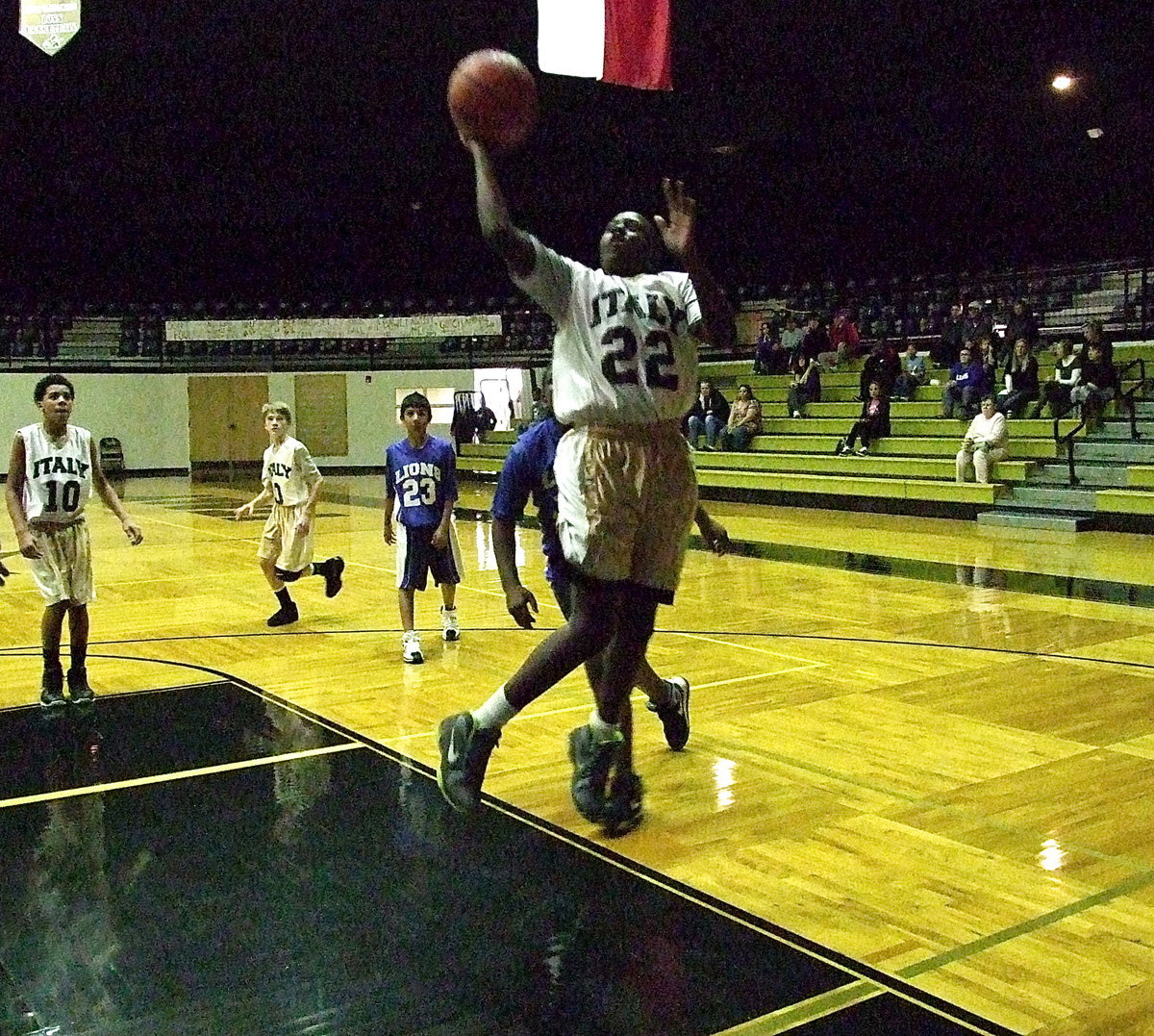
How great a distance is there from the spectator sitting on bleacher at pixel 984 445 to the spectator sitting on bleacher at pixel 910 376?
290 centimetres

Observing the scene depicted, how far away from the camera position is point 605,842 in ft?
11.4

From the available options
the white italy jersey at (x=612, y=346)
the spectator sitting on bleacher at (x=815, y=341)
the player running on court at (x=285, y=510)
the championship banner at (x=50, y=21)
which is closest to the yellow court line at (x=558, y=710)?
the white italy jersey at (x=612, y=346)

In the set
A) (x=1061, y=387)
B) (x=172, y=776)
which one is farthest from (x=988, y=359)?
(x=172, y=776)

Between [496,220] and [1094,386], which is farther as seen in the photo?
[1094,386]

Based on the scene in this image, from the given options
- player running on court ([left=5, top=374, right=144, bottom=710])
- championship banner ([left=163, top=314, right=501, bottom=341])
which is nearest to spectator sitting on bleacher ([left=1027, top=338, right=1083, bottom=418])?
player running on court ([left=5, top=374, right=144, bottom=710])

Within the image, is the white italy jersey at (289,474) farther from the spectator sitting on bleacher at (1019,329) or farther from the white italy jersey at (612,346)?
the spectator sitting on bleacher at (1019,329)

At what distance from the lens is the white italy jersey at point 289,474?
24.7ft

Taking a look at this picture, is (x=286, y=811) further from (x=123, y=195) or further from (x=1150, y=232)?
(x=123, y=195)

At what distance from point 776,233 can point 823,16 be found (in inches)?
395

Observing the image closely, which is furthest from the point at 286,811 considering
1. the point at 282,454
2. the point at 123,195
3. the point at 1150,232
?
the point at 123,195

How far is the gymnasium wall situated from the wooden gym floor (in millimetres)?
21619

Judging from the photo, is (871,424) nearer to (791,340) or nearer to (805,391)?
(805,391)

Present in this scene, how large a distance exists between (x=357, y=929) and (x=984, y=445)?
39.7 feet

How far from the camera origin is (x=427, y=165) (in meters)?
24.1
